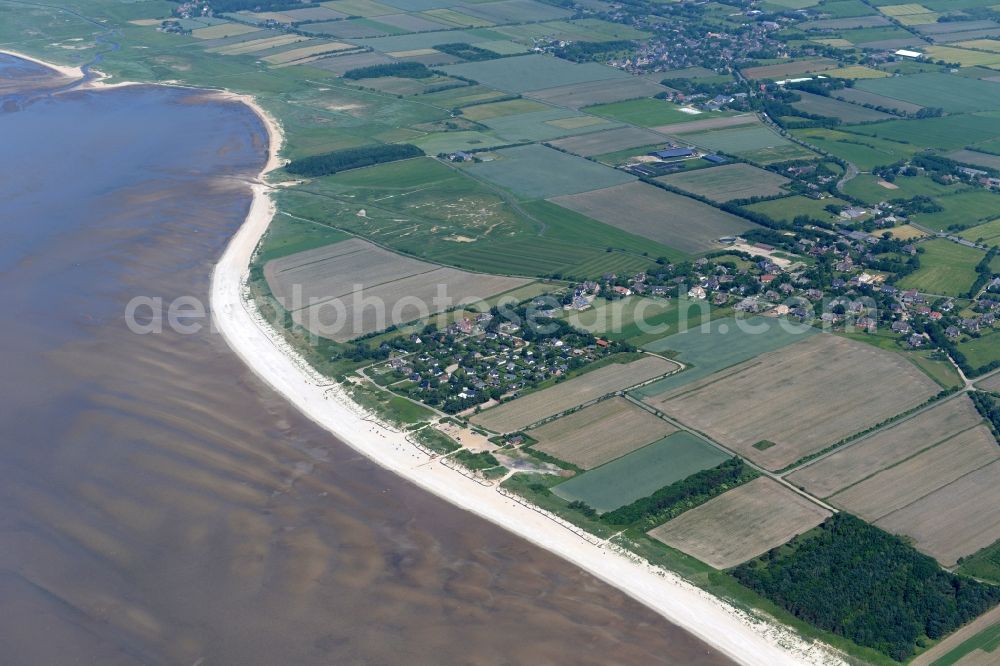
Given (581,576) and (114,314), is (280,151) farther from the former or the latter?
(581,576)

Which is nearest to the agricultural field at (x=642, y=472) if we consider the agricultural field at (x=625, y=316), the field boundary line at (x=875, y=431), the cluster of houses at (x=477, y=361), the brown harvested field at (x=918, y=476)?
the field boundary line at (x=875, y=431)

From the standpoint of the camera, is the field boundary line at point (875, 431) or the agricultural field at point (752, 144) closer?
the field boundary line at point (875, 431)

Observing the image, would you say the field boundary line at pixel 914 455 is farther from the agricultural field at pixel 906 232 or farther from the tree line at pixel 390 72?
the tree line at pixel 390 72

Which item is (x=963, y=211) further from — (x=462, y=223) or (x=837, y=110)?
(x=462, y=223)

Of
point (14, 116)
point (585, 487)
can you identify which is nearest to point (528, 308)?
point (585, 487)

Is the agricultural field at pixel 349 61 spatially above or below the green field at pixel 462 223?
above

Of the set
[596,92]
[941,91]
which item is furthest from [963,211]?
[596,92]

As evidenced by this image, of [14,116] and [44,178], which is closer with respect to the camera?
[44,178]
